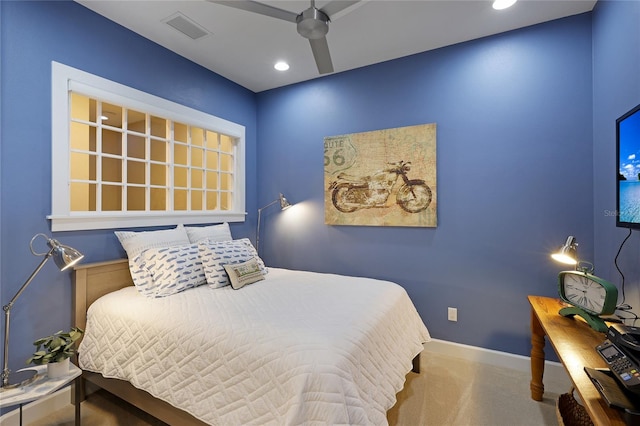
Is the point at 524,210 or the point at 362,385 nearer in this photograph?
the point at 362,385

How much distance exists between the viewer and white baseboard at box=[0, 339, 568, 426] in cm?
186

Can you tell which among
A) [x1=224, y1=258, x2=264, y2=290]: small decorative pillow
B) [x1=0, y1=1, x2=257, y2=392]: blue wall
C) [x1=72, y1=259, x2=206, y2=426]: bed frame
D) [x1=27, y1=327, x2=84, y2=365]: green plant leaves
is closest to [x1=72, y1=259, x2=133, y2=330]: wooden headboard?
[x1=72, y1=259, x2=206, y2=426]: bed frame

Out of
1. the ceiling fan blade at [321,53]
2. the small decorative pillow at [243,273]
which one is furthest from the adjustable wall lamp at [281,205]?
the ceiling fan blade at [321,53]

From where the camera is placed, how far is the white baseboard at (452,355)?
1.86m

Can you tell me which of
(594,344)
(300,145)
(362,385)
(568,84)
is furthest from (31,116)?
(568,84)

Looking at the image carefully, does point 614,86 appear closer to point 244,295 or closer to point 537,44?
point 537,44

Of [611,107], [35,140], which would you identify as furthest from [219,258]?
[611,107]

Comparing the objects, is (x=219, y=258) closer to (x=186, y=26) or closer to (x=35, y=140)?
(x=35, y=140)

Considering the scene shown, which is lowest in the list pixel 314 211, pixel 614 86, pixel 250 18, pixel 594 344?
pixel 594 344

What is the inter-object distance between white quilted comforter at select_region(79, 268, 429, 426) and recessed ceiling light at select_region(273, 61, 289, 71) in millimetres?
2259

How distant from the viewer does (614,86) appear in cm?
188

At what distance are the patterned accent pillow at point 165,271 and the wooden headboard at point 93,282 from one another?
0.16 m

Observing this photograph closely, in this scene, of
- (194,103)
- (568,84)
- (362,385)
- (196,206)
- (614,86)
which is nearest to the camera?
(362,385)

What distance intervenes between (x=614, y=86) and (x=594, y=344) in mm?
1618
